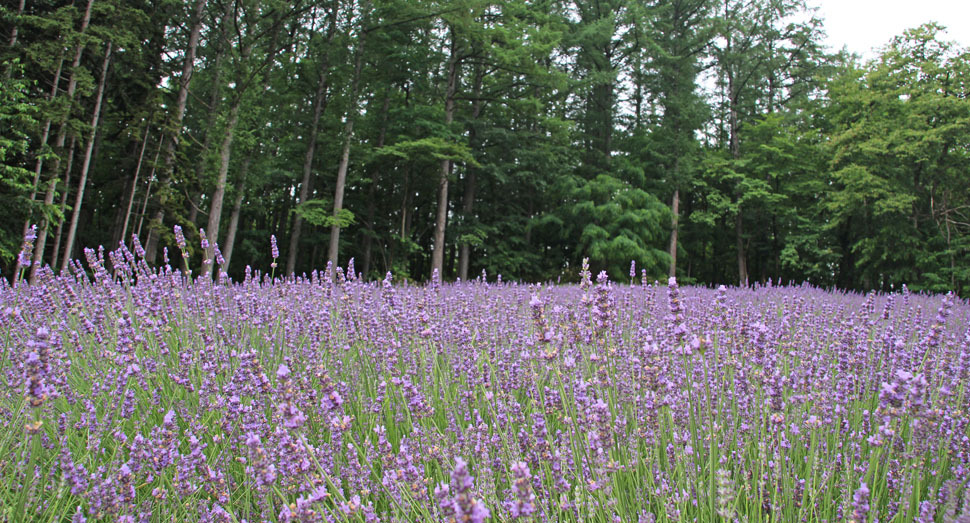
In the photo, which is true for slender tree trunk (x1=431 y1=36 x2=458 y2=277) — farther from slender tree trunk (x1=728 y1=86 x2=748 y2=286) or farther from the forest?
slender tree trunk (x1=728 y1=86 x2=748 y2=286)

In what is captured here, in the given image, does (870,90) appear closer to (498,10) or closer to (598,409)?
(498,10)

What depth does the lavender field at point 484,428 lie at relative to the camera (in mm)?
1503

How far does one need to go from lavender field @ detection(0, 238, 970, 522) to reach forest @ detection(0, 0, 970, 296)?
33.4ft

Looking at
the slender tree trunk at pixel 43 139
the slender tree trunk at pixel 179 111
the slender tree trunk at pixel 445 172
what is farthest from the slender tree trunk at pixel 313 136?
the slender tree trunk at pixel 43 139

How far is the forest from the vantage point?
44.7ft

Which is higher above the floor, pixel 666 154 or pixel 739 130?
pixel 739 130

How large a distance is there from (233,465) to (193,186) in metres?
15.2

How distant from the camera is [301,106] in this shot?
21.3 meters

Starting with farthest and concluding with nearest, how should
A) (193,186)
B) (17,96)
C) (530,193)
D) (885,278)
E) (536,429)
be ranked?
(530,193) → (885,278) → (193,186) → (17,96) → (536,429)

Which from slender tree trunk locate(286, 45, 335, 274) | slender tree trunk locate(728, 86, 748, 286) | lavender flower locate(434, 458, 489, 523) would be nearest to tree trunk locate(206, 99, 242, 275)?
slender tree trunk locate(286, 45, 335, 274)

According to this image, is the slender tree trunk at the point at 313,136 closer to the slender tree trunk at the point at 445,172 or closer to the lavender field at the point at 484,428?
the slender tree trunk at the point at 445,172

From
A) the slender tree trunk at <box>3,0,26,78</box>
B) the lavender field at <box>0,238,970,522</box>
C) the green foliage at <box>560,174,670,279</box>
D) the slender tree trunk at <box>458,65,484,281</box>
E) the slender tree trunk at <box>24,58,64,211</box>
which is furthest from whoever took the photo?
the green foliage at <box>560,174,670,279</box>

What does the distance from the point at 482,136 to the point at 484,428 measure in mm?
19820

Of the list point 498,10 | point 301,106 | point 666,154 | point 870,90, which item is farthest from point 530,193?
point 870,90
